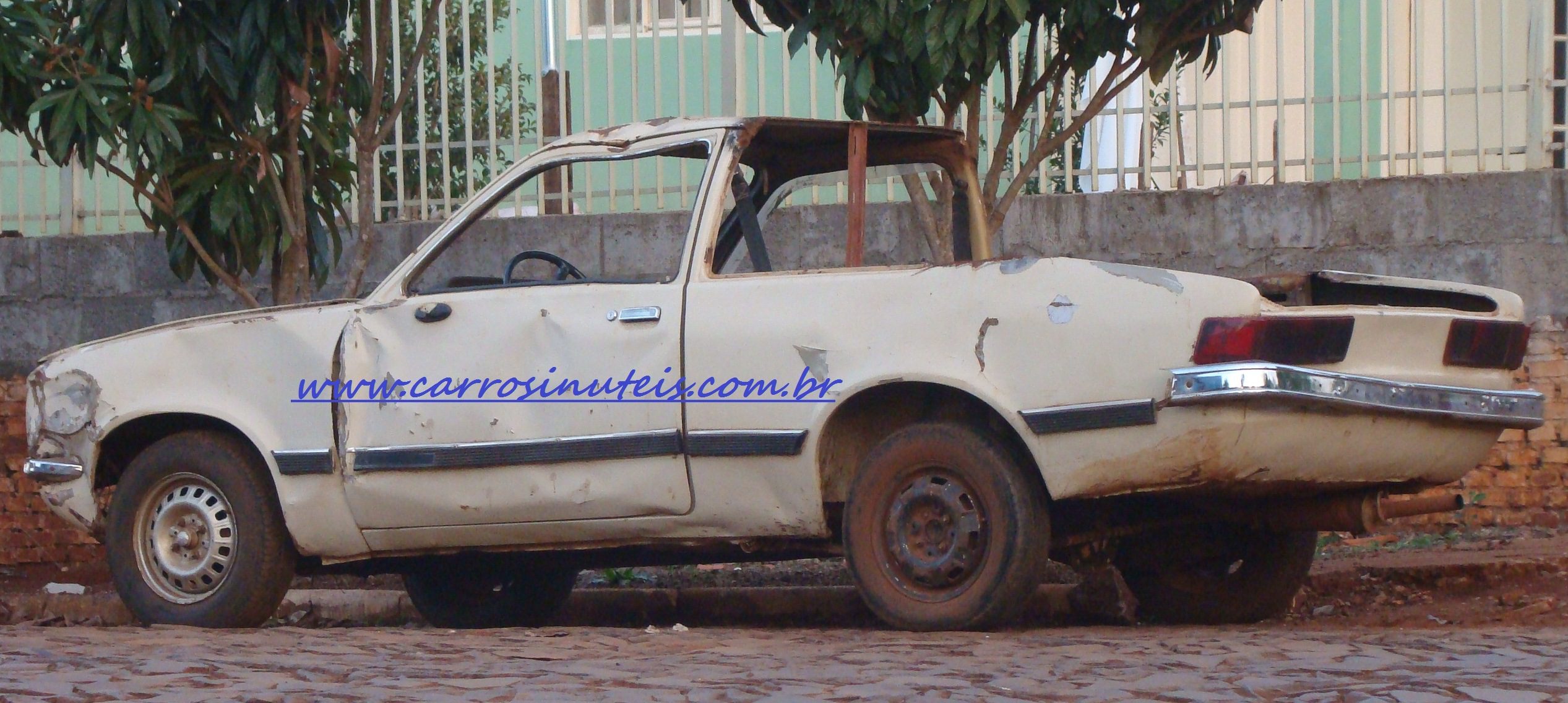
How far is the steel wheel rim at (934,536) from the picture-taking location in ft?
16.1

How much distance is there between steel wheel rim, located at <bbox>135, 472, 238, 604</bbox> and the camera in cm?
582

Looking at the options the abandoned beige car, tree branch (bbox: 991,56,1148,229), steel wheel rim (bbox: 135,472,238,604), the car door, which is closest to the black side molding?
the abandoned beige car

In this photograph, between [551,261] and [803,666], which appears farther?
[551,261]

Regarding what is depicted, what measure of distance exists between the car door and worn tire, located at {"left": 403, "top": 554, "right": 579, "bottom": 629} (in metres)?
1.16

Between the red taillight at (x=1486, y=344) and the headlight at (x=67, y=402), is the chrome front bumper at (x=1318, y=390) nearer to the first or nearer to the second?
the red taillight at (x=1486, y=344)

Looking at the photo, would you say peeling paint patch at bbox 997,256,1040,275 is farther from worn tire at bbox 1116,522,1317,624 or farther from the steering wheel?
the steering wheel

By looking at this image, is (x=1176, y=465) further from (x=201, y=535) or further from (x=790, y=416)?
(x=201, y=535)

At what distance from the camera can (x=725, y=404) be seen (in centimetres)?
514

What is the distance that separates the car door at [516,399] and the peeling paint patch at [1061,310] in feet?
3.61

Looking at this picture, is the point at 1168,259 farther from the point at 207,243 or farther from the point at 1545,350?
the point at 207,243

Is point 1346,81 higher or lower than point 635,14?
lower

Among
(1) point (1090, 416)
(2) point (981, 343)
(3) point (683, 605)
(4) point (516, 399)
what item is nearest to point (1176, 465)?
(1) point (1090, 416)

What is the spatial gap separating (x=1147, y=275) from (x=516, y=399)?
1.89 m

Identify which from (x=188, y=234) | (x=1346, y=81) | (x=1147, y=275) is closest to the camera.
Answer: (x=1147, y=275)
